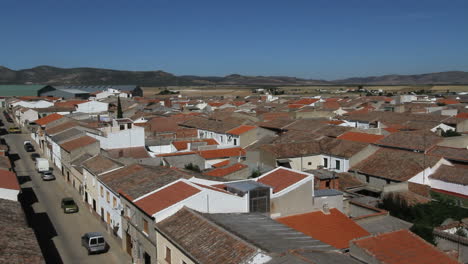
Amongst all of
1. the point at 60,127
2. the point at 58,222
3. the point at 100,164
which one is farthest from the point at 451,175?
the point at 60,127

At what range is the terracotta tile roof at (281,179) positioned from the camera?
19781mm

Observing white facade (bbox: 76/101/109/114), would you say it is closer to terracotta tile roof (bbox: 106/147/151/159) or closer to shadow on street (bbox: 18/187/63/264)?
terracotta tile roof (bbox: 106/147/151/159)

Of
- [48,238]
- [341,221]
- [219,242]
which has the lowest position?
[48,238]

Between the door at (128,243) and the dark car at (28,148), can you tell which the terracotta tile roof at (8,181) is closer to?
the door at (128,243)

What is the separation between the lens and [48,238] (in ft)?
74.1

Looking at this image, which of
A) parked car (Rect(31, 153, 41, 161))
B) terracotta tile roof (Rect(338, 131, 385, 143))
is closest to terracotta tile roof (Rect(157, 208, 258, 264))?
terracotta tile roof (Rect(338, 131, 385, 143))

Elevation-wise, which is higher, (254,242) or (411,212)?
(254,242)

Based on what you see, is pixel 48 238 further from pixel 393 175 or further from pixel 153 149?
pixel 393 175

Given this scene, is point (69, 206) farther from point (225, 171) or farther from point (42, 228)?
point (225, 171)

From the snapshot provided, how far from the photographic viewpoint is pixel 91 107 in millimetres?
75750

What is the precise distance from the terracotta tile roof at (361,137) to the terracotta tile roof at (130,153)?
59.5 ft

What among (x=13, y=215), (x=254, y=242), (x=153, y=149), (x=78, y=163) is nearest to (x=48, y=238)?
(x=13, y=215)

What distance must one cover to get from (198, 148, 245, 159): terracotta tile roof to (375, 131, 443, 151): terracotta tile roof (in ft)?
39.2

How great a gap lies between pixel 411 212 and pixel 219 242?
49.1 feet
